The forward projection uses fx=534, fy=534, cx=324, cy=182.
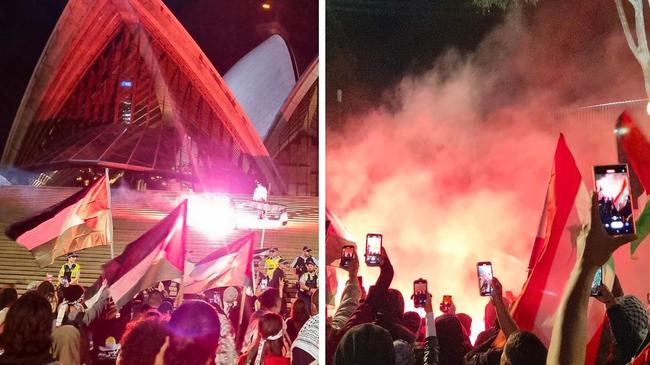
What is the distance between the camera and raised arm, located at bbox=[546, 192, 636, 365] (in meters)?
1.69

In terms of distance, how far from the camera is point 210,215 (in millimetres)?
2967

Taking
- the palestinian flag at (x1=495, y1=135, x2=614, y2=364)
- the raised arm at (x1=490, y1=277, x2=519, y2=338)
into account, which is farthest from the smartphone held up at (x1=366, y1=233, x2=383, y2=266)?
the palestinian flag at (x1=495, y1=135, x2=614, y2=364)

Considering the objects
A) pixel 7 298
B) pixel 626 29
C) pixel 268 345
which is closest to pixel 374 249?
pixel 268 345

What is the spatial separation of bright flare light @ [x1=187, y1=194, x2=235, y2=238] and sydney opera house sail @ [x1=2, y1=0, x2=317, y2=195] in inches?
3.1

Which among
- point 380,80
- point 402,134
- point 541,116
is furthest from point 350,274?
point 541,116

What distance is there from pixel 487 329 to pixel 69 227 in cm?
235

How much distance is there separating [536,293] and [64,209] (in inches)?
104

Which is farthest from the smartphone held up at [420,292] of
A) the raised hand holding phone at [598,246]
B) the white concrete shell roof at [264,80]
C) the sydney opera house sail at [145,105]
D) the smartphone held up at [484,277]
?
the raised hand holding phone at [598,246]

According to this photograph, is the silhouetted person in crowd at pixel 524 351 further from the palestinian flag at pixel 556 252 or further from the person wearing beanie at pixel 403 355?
the palestinian flag at pixel 556 252

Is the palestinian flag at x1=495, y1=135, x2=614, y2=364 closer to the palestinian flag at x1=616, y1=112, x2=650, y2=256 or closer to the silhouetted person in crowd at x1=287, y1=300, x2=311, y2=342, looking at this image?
the palestinian flag at x1=616, y1=112, x2=650, y2=256

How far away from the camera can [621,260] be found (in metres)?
3.19

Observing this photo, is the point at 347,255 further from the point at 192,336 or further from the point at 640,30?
the point at 640,30

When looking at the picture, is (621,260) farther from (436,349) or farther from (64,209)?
(64,209)

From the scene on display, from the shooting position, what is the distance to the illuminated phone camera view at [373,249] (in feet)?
10.2
